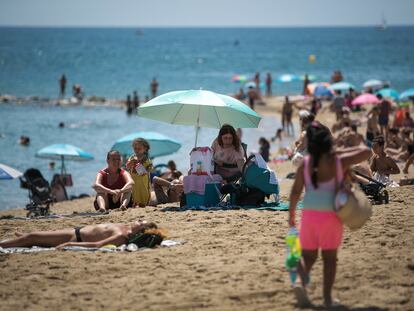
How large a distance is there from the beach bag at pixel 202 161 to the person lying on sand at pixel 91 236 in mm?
2325

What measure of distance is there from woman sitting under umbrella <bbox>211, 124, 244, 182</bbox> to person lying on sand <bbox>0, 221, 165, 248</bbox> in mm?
2606

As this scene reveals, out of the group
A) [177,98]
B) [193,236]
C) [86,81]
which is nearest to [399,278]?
[193,236]

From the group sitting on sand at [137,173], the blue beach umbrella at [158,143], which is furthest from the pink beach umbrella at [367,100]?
the group sitting on sand at [137,173]

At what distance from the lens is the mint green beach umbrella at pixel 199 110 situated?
10523 millimetres

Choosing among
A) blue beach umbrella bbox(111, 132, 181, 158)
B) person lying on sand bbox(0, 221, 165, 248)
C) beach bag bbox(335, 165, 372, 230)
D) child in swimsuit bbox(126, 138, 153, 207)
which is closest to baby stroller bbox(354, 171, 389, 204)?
child in swimsuit bbox(126, 138, 153, 207)

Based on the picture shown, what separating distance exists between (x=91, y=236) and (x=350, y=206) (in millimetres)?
2999

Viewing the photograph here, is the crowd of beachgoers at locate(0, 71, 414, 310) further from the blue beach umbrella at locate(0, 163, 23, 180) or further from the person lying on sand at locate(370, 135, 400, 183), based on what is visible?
the blue beach umbrella at locate(0, 163, 23, 180)

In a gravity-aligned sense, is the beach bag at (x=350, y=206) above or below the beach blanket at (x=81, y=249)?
above

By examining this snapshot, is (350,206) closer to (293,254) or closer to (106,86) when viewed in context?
(293,254)

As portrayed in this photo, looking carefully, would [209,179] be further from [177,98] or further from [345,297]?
[345,297]

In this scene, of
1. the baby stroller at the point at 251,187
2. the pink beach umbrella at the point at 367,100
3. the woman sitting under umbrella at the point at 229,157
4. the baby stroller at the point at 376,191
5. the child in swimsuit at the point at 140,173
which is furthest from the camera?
the pink beach umbrella at the point at 367,100

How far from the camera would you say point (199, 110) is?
1096 cm

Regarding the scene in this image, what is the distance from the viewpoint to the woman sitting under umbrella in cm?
1023

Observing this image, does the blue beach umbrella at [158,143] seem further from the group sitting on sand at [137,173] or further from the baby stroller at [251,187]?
the baby stroller at [251,187]
